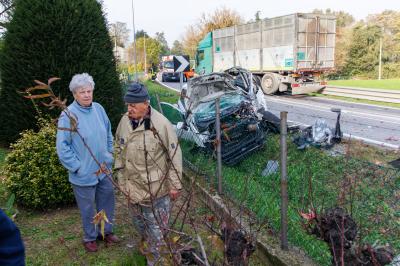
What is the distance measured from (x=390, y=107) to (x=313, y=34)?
6.05 meters

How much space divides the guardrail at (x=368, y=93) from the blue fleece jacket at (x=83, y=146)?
46.0 feet

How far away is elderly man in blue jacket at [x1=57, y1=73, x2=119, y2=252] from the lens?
355 cm

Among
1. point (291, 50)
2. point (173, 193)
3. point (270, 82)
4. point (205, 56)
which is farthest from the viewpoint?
point (205, 56)

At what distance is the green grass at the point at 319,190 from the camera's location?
3.49 meters

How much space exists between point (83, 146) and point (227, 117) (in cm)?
338

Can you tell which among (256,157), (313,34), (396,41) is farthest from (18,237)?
(396,41)

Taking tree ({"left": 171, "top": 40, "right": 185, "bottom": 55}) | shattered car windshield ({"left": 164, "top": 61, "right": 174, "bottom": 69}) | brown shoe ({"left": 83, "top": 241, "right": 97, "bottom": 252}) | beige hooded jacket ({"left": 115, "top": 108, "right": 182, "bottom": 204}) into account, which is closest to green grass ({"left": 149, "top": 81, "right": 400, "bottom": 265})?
beige hooded jacket ({"left": 115, "top": 108, "right": 182, "bottom": 204})

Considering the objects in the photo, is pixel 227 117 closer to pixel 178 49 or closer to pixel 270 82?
pixel 270 82

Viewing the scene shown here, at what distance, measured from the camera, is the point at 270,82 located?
62.8 feet

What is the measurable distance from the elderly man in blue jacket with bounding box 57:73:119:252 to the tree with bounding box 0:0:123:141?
2.78 m

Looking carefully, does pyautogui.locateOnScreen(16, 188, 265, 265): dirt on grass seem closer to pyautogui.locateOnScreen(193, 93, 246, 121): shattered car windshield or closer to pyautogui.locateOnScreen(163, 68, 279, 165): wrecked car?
pyautogui.locateOnScreen(163, 68, 279, 165): wrecked car

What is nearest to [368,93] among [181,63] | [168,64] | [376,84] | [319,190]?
[181,63]

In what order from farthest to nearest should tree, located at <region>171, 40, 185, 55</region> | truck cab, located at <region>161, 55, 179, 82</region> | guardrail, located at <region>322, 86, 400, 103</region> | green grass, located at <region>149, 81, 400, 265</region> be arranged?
tree, located at <region>171, 40, 185, 55</region> → truck cab, located at <region>161, 55, 179, 82</region> → guardrail, located at <region>322, 86, 400, 103</region> → green grass, located at <region>149, 81, 400, 265</region>

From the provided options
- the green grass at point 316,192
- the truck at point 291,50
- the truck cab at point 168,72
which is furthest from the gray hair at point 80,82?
the truck cab at point 168,72
